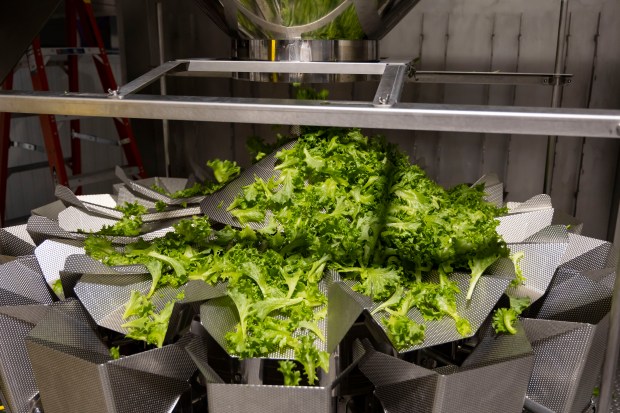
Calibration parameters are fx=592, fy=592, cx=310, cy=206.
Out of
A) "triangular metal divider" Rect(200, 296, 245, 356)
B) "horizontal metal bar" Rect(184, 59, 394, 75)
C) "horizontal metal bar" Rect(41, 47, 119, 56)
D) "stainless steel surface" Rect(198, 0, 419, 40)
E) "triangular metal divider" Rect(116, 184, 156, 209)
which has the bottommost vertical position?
"triangular metal divider" Rect(200, 296, 245, 356)

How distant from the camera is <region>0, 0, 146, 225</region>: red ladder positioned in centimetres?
234

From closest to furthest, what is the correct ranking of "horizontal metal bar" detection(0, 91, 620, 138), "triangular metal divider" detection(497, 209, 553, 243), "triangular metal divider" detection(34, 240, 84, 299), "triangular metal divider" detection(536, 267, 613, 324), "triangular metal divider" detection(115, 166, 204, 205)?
"horizontal metal bar" detection(0, 91, 620, 138) < "triangular metal divider" detection(536, 267, 613, 324) < "triangular metal divider" detection(34, 240, 84, 299) < "triangular metal divider" detection(497, 209, 553, 243) < "triangular metal divider" detection(115, 166, 204, 205)

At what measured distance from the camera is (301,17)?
0.97m

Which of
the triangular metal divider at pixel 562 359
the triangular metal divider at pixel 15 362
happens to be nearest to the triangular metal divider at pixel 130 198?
the triangular metal divider at pixel 15 362

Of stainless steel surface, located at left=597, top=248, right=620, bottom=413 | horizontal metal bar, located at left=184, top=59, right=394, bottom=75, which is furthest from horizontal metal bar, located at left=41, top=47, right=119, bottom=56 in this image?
stainless steel surface, located at left=597, top=248, right=620, bottom=413

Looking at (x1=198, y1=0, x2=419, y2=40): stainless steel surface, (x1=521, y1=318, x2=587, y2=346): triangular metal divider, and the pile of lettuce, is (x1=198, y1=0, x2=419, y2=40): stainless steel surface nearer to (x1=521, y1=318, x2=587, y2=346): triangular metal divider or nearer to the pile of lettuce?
the pile of lettuce

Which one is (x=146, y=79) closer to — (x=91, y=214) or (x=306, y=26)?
(x=306, y=26)

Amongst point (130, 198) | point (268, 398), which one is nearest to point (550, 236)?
point (268, 398)

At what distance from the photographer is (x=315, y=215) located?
1112 mm

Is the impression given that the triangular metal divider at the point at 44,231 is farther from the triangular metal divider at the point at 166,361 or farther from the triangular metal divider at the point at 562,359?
the triangular metal divider at the point at 562,359

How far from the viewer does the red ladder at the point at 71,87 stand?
92.0 inches

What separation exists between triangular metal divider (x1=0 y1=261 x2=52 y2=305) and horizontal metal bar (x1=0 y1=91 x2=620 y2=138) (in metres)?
0.43

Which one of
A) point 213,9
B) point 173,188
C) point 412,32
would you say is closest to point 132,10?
point 412,32

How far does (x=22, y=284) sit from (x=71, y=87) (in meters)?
1.66
